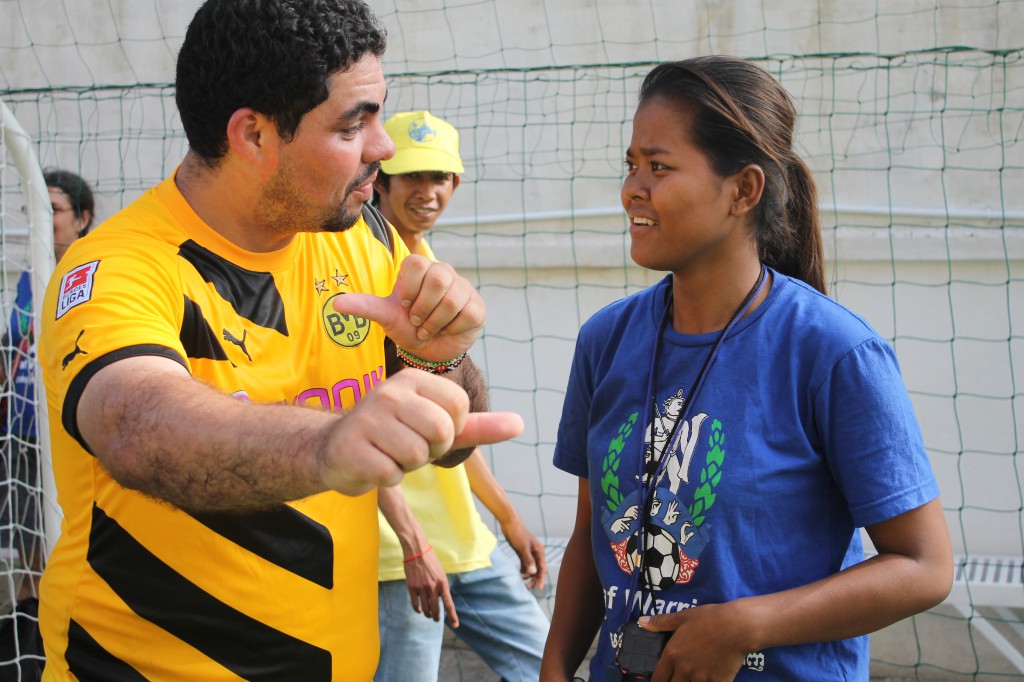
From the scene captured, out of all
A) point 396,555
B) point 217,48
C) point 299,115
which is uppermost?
point 217,48

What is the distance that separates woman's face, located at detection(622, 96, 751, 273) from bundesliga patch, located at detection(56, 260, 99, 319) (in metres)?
0.94

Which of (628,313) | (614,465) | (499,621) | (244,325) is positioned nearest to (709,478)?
(614,465)

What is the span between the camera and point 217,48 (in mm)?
1679

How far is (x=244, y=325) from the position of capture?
174 cm

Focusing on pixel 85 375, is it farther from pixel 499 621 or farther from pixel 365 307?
pixel 499 621

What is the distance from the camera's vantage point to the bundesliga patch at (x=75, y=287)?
1.50m

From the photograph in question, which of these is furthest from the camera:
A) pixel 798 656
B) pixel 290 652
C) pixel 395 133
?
pixel 395 133

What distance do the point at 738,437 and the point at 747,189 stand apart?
1.58 ft

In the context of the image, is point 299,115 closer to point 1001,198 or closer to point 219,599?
point 219,599

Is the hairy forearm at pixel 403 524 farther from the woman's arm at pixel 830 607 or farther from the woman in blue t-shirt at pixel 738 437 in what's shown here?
the woman's arm at pixel 830 607

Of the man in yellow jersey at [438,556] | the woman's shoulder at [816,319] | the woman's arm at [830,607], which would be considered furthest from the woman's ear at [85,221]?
the woman's arm at [830,607]

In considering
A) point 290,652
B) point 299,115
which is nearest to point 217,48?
point 299,115

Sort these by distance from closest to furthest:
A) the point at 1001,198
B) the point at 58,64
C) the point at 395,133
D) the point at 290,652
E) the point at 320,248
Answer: the point at 290,652 < the point at 320,248 < the point at 395,133 < the point at 1001,198 < the point at 58,64

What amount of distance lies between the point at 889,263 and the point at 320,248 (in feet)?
11.4
